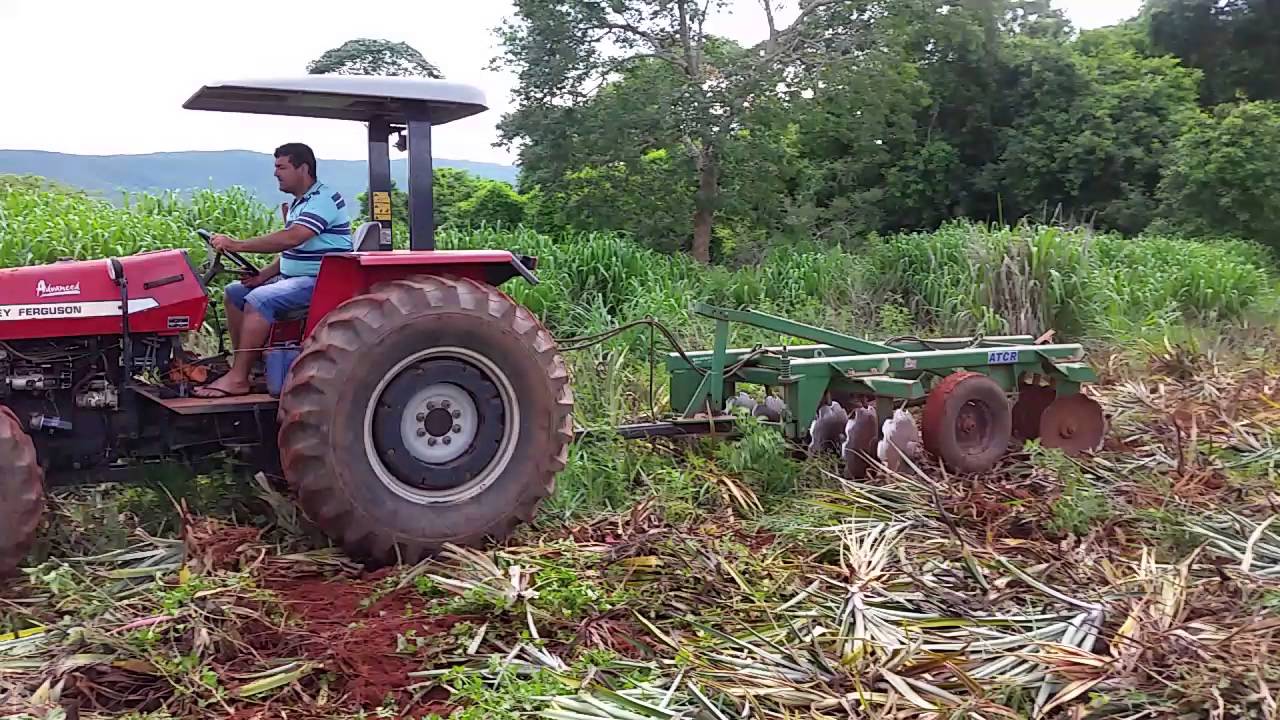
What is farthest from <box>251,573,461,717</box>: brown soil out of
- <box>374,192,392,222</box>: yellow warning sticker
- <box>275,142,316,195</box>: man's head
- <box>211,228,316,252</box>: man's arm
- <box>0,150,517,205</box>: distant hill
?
<box>0,150,517,205</box>: distant hill

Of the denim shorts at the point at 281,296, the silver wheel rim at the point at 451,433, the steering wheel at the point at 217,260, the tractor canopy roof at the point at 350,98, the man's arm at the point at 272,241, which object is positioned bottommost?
the silver wheel rim at the point at 451,433

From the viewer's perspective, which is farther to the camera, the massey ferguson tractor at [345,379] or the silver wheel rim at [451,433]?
the silver wheel rim at [451,433]

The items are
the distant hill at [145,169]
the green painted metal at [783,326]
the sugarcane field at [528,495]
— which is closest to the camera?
the sugarcane field at [528,495]

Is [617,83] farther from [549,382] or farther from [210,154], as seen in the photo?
[549,382]

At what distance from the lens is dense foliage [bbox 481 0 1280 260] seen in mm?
10461

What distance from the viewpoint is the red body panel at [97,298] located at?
4.00 m

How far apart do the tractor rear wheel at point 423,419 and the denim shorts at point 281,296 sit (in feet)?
1.34

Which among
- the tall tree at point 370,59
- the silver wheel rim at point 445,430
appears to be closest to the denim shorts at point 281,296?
the silver wheel rim at point 445,430

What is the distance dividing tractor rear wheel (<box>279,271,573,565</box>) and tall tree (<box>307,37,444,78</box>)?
9393 mm

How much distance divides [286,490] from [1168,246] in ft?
33.3

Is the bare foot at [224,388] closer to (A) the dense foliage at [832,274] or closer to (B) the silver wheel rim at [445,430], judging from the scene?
(B) the silver wheel rim at [445,430]

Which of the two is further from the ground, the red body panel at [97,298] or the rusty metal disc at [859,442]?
the red body panel at [97,298]

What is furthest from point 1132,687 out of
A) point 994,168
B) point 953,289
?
point 994,168

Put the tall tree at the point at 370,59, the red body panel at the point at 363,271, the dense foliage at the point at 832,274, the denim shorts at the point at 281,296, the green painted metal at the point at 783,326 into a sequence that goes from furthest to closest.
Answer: the tall tree at the point at 370,59
the dense foliage at the point at 832,274
the green painted metal at the point at 783,326
the denim shorts at the point at 281,296
the red body panel at the point at 363,271
